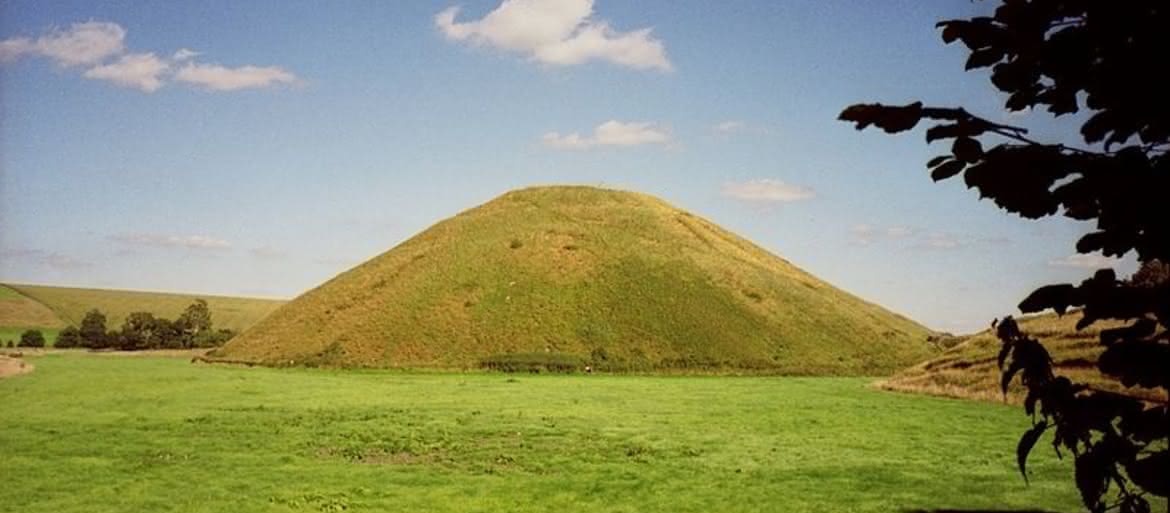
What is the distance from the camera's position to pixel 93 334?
116 metres

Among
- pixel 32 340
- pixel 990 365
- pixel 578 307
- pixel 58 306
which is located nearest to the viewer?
pixel 990 365

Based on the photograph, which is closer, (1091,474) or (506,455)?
(1091,474)

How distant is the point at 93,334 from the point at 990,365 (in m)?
124

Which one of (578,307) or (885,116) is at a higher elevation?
(578,307)

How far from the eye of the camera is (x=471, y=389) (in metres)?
44.5

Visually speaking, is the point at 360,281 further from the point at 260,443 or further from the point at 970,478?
the point at 970,478

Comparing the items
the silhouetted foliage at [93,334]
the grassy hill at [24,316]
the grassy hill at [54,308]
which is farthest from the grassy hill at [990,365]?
the grassy hill at [24,316]

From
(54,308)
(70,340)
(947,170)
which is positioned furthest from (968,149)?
(54,308)

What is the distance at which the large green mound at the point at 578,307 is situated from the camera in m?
75.6

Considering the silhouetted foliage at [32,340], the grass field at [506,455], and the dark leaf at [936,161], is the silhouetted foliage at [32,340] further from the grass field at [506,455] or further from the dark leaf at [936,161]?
the dark leaf at [936,161]

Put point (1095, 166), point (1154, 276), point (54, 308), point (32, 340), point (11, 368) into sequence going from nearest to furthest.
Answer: point (1095, 166)
point (1154, 276)
point (11, 368)
point (32, 340)
point (54, 308)

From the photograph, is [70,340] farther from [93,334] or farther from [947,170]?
[947,170]

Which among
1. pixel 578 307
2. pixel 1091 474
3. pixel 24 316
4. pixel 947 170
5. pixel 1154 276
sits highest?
pixel 578 307

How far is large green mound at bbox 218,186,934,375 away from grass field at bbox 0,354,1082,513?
39289 millimetres
